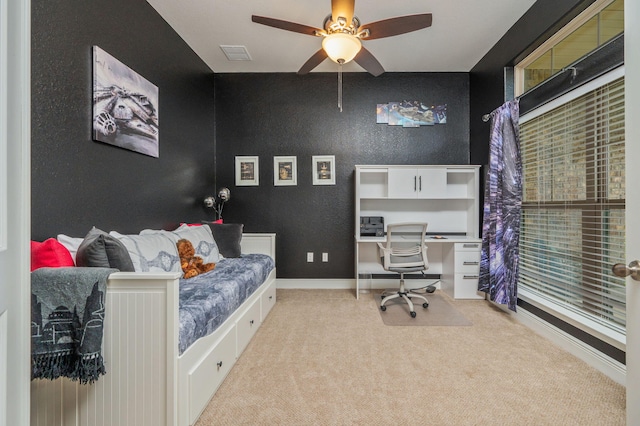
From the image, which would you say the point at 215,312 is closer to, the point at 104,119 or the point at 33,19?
the point at 104,119

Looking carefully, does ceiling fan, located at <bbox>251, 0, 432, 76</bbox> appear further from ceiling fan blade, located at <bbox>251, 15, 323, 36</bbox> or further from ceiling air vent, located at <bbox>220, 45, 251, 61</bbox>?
ceiling air vent, located at <bbox>220, 45, 251, 61</bbox>

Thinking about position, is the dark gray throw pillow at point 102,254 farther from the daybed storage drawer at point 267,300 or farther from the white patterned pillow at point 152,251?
the daybed storage drawer at point 267,300

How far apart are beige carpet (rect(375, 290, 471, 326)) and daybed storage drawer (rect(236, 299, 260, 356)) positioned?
3.95 feet

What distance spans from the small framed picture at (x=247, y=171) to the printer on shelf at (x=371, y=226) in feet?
5.05

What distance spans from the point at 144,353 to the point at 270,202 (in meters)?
2.83

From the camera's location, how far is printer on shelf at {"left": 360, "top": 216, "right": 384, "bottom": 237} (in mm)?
3822

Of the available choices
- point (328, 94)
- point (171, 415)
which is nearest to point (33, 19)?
point (171, 415)

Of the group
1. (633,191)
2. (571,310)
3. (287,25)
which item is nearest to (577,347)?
(571,310)

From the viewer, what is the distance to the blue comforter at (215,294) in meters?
1.51

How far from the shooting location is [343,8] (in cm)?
205

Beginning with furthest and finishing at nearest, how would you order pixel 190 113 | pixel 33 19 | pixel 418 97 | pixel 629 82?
pixel 418 97, pixel 190 113, pixel 33 19, pixel 629 82

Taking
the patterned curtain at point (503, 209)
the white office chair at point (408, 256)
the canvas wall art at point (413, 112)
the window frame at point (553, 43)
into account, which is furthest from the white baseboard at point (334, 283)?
the window frame at point (553, 43)

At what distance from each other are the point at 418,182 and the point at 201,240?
261cm

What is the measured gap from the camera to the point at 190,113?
11.0 ft
